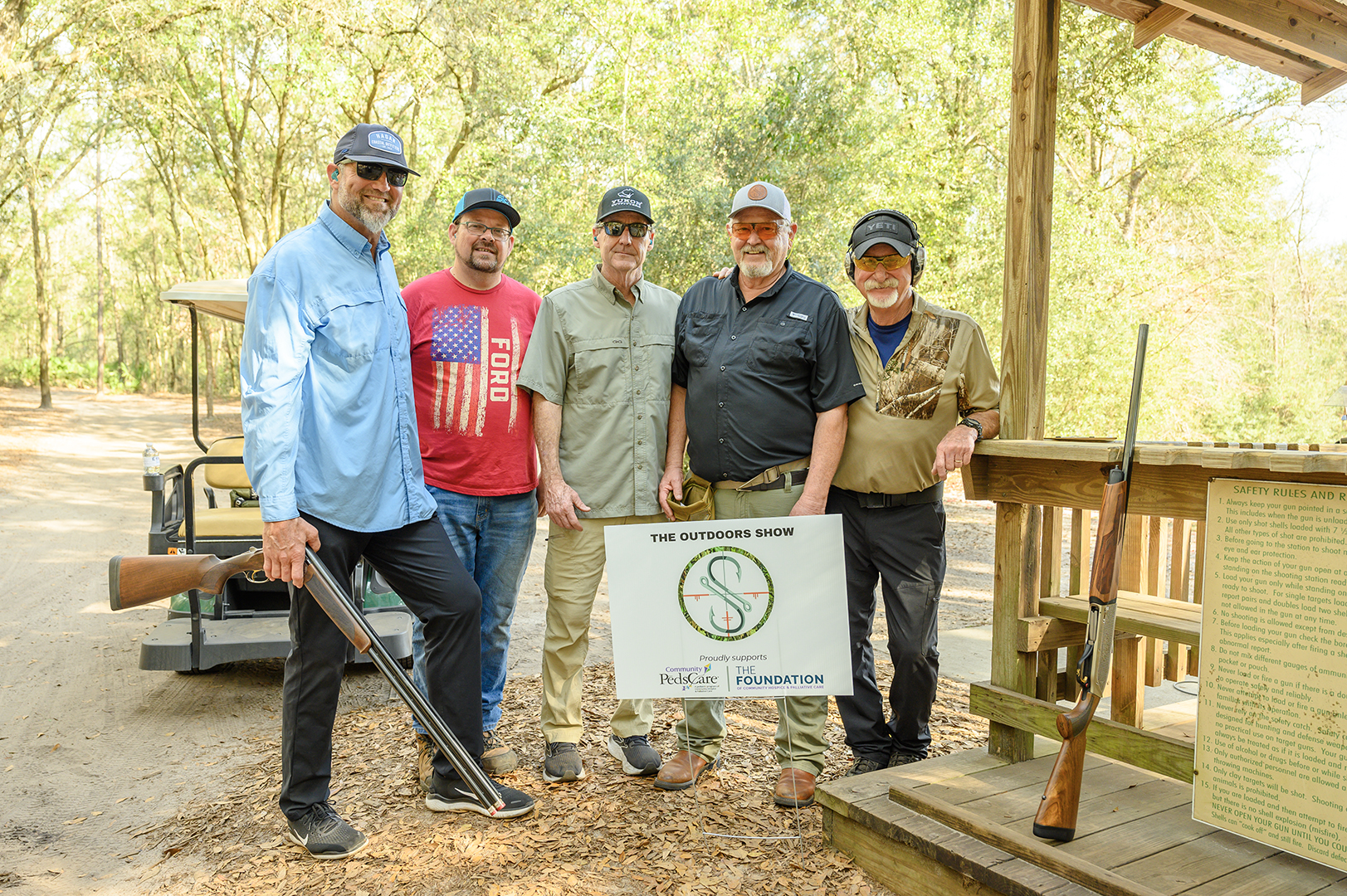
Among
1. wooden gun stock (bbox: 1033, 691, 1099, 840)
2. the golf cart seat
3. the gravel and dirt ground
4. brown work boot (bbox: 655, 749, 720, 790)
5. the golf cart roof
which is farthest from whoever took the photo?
the golf cart roof

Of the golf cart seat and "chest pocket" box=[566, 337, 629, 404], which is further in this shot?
the golf cart seat

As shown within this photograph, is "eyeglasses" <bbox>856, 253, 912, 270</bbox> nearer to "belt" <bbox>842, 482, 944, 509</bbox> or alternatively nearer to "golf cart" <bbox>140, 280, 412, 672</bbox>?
"belt" <bbox>842, 482, 944, 509</bbox>

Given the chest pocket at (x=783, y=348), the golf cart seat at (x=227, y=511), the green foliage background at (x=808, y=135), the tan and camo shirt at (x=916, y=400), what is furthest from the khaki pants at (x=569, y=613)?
the green foliage background at (x=808, y=135)

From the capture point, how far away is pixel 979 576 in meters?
9.56

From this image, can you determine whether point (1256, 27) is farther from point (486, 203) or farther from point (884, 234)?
point (486, 203)

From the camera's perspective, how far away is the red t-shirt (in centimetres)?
414

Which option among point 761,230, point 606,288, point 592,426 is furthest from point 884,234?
point 592,426

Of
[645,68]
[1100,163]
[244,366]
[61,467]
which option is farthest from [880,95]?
[61,467]

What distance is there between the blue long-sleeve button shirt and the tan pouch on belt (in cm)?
108

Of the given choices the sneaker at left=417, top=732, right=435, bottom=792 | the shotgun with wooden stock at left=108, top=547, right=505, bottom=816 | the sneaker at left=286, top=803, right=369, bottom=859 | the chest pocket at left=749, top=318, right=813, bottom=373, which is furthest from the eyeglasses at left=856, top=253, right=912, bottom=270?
the sneaker at left=286, top=803, right=369, bottom=859

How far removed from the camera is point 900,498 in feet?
12.8

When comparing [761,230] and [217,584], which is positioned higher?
[761,230]

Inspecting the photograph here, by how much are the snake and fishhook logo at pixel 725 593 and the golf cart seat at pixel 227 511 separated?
121 inches

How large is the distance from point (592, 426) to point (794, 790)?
1.83m
